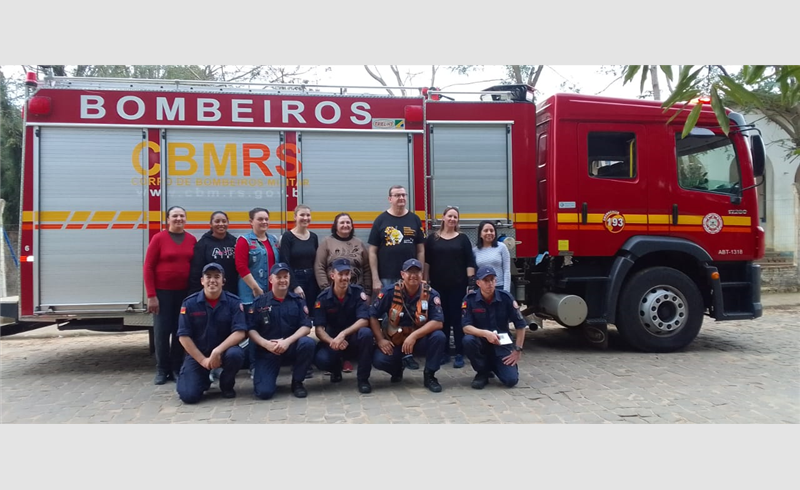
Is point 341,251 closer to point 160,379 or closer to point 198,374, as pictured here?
point 198,374

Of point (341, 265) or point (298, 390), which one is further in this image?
point (341, 265)

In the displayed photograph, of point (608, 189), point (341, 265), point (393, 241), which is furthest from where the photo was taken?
point (608, 189)

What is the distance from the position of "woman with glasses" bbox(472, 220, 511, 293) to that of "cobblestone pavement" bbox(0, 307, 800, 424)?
105 cm

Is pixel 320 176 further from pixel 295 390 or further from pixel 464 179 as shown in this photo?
pixel 295 390

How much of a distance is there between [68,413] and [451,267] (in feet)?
12.5

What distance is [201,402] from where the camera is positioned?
4.95 m

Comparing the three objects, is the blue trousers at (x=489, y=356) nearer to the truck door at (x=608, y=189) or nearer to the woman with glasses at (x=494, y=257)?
the woman with glasses at (x=494, y=257)

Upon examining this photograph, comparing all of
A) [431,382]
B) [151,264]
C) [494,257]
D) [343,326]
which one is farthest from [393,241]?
[151,264]

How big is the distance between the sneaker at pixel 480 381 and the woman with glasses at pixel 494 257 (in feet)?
3.42

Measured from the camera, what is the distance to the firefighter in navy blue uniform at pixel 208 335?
487cm

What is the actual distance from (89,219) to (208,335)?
6.69 ft

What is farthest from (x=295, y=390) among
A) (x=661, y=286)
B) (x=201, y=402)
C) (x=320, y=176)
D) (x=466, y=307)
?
(x=661, y=286)

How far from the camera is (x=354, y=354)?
5.39 metres

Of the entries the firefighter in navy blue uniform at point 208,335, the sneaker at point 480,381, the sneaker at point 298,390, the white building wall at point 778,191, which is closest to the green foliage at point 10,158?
the firefighter in navy blue uniform at point 208,335
